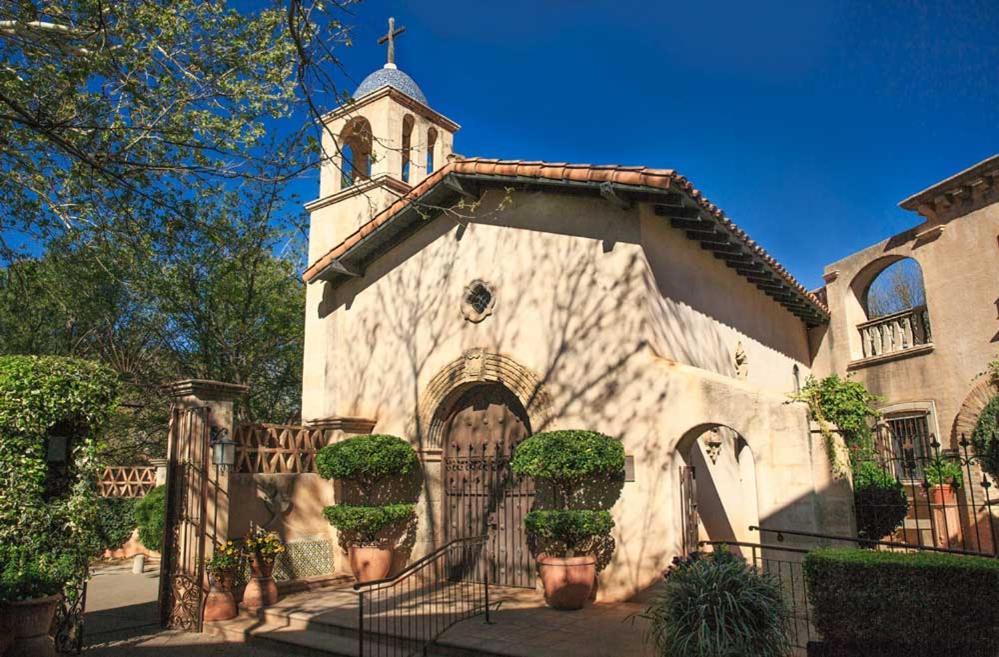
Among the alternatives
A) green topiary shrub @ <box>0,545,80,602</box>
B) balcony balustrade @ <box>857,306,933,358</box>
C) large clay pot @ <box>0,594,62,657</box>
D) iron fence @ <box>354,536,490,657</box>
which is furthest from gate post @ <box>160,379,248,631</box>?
balcony balustrade @ <box>857,306,933,358</box>

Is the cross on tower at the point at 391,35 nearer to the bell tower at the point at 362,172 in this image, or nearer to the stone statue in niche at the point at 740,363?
the bell tower at the point at 362,172

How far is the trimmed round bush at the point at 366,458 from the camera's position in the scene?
36.3 feet

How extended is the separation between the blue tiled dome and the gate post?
24.1 ft

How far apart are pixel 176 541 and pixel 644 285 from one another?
24.3 feet

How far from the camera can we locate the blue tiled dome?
1461cm

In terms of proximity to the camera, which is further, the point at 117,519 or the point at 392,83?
the point at 117,519

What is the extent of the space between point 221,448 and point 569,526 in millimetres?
4919

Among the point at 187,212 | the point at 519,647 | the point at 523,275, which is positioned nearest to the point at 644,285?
the point at 523,275

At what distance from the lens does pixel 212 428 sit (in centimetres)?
1007

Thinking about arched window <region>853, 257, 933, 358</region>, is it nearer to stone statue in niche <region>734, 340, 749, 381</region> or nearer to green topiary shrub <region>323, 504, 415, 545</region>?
stone statue in niche <region>734, 340, 749, 381</region>

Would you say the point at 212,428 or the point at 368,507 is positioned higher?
the point at 212,428

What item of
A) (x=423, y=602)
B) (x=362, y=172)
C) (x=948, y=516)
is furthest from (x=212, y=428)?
(x=948, y=516)

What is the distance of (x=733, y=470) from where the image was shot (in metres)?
12.4

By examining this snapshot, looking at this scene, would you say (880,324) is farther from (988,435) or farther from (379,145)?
(379,145)
